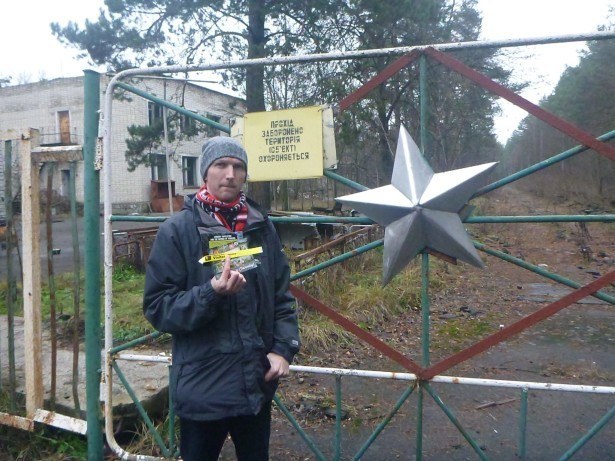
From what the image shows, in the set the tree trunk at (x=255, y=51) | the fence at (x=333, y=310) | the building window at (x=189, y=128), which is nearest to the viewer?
the fence at (x=333, y=310)

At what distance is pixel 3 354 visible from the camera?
4.62m

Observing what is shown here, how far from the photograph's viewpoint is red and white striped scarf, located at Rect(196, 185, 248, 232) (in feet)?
6.81

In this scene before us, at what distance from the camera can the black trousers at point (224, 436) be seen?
206cm

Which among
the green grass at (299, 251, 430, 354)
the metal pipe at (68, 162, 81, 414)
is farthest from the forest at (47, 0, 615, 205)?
the metal pipe at (68, 162, 81, 414)

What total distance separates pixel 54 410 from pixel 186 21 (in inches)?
358

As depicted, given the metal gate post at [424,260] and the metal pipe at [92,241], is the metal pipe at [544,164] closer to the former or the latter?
the metal gate post at [424,260]

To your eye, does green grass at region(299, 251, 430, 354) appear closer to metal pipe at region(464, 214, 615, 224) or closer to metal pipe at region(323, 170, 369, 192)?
metal pipe at region(323, 170, 369, 192)

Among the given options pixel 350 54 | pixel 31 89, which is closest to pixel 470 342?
pixel 350 54

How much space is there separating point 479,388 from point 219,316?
324 centimetres

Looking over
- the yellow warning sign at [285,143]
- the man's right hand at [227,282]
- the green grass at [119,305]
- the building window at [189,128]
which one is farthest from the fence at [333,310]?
the building window at [189,128]

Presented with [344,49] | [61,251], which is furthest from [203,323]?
[61,251]

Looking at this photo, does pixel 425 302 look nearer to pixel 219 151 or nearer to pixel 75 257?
pixel 219 151

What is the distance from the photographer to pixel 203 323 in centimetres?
189

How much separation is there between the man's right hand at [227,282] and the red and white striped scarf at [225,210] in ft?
0.95
